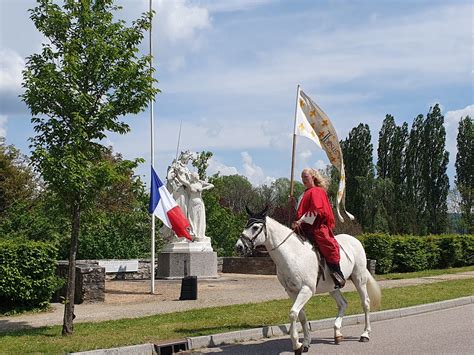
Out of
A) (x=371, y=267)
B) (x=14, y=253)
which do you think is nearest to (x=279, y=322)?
(x=14, y=253)

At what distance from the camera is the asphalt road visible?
354 inches

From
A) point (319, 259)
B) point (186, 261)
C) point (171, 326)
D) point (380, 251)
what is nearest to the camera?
point (319, 259)

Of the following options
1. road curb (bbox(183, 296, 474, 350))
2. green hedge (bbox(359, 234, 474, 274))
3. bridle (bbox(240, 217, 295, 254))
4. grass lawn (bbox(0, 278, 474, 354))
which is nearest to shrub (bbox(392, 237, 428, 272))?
green hedge (bbox(359, 234, 474, 274))

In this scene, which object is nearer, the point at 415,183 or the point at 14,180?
the point at 14,180

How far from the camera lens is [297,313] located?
845 cm

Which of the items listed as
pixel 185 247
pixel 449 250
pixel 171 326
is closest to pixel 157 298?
pixel 171 326

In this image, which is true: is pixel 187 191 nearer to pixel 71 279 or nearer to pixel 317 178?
pixel 71 279

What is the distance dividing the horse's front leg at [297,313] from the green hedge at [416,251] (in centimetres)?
1757

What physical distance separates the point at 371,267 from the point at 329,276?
15291mm

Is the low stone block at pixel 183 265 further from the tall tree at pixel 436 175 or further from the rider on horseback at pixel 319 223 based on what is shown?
the tall tree at pixel 436 175

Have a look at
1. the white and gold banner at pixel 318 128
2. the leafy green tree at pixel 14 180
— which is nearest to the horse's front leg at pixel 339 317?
the white and gold banner at pixel 318 128

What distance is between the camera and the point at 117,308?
47.0ft

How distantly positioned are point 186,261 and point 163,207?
5.83 meters

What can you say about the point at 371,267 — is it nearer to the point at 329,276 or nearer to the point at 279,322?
the point at 279,322
